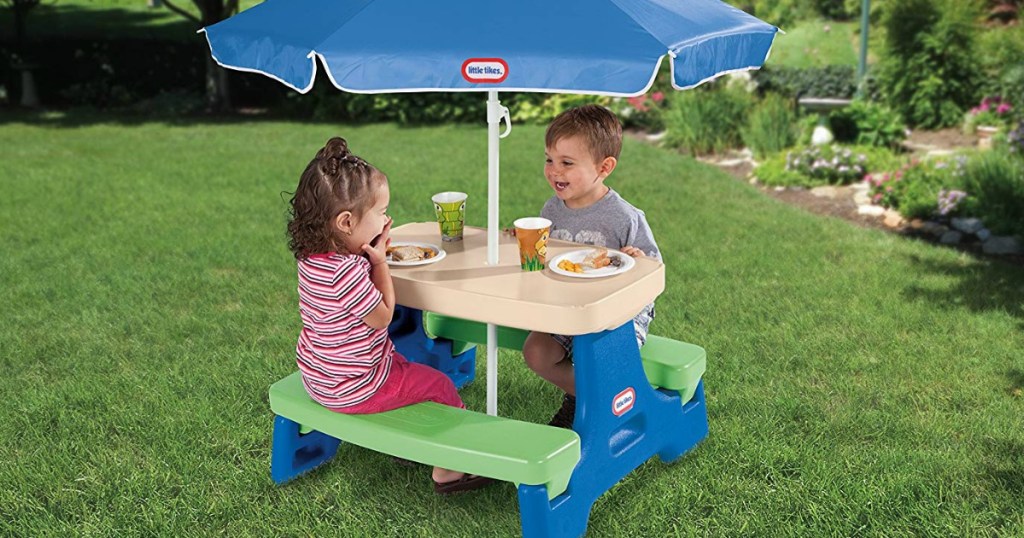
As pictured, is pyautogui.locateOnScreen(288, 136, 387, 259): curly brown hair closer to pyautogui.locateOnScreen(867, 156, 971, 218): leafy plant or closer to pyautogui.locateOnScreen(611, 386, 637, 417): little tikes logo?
pyautogui.locateOnScreen(611, 386, 637, 417): little tikes logo

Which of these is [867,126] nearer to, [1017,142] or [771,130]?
[771,130]

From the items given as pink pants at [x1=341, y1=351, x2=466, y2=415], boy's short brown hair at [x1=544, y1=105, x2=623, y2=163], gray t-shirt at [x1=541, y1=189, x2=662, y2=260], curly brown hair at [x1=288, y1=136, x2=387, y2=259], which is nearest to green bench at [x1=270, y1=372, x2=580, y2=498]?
pink pants at [x1=341, y1=351, x2=466, y2=415]

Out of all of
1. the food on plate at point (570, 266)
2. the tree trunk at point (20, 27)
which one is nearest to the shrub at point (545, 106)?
the tree trunk at point (20, 27)

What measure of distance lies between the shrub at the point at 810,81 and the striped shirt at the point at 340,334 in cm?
1238

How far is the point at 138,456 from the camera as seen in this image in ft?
13.3

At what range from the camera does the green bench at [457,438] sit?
10.5 ft

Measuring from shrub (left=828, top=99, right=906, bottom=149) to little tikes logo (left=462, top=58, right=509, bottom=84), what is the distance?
8.35 metres

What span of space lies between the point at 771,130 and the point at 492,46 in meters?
8.27

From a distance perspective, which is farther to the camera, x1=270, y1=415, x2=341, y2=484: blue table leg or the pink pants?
x1=270, y1=415, x2=341, y2=484: blue table leg

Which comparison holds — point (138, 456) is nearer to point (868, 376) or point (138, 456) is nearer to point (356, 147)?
point (868, 376)

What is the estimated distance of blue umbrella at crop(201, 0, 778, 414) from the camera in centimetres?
A: 282

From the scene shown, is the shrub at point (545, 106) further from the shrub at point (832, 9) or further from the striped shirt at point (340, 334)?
the striped shirt at point (340, 334)

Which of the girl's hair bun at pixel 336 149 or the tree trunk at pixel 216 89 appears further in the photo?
the tree trunk at pixel 216 89

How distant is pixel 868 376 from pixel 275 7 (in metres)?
3.26
